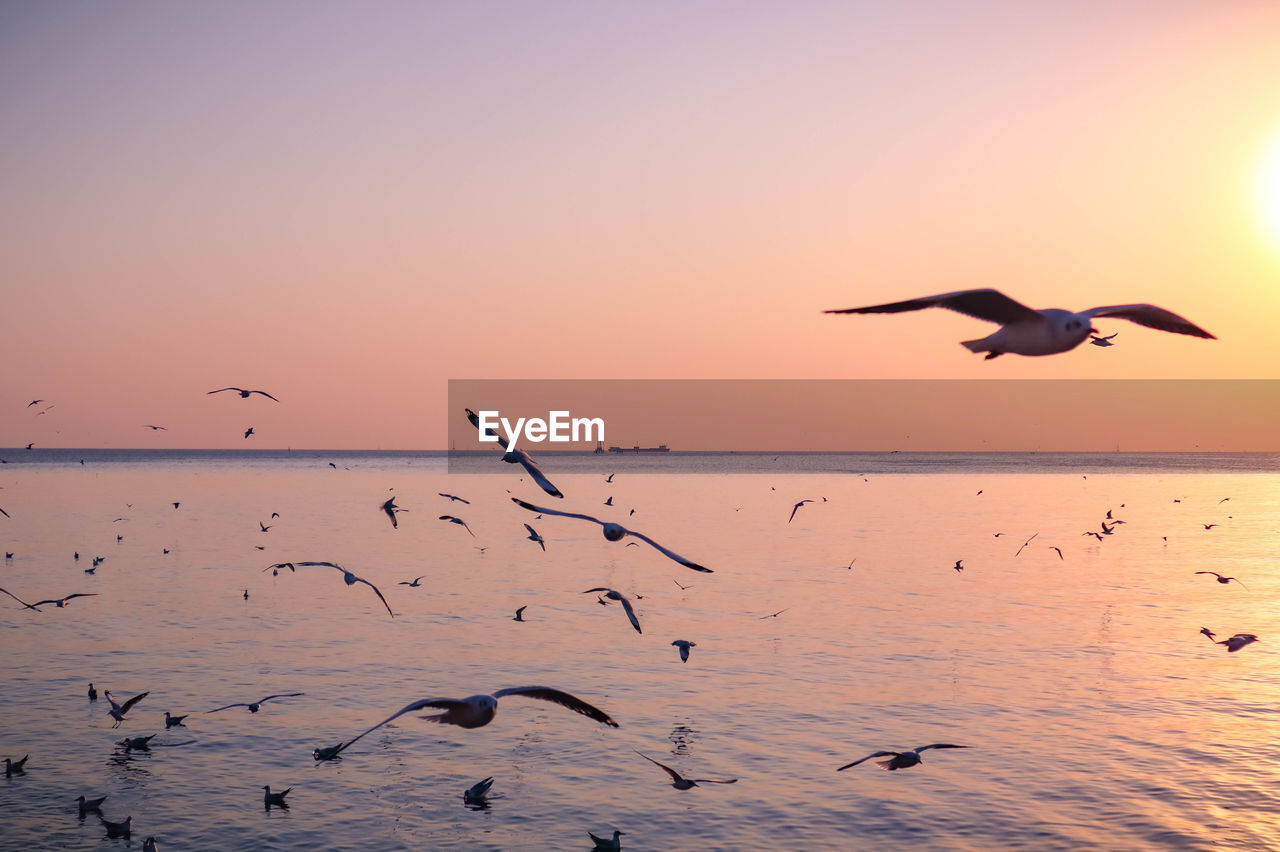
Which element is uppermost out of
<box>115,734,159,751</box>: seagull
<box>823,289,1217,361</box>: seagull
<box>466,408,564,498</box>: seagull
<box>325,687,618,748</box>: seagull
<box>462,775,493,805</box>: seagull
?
<box>823,289,1217,361</box>: seagull

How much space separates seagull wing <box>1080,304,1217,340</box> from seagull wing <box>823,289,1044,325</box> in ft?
2.44

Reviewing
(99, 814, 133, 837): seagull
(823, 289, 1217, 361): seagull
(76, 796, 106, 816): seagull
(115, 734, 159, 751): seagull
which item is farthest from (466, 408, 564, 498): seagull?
(115, 734, 159, 751): seagull

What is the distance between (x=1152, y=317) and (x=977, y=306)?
2.12m

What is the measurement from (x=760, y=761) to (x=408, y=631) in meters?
13.6

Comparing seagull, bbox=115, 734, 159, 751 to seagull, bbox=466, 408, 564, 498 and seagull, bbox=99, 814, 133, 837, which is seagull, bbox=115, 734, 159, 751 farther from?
seagull, bbox=466, 408, 564, 498

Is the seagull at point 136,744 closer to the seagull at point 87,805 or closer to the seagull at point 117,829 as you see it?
the seagull at point 87,805

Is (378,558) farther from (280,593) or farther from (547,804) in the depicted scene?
(547,804)

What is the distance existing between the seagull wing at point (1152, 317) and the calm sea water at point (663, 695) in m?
7.43

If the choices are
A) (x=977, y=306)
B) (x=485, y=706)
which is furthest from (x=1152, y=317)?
(x=485, y=706)

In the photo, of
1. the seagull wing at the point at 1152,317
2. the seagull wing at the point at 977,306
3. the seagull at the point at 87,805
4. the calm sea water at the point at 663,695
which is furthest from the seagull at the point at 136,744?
the seagull wing at the point at 1152,317

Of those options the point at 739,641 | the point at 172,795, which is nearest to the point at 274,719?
the point at 172,795

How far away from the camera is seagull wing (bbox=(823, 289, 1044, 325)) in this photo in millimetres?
9328

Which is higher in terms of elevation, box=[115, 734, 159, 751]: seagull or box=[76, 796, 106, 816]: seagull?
box=[115, 734, 159, 751]: seagull

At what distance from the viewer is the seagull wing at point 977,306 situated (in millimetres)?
9328
